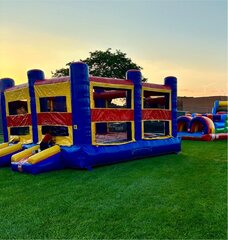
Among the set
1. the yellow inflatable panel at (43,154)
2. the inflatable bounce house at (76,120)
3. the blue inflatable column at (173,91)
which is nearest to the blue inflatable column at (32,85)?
Result: the inflatable bounce house at (76,120)

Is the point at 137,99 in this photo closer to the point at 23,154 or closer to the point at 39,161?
the point at 39,161

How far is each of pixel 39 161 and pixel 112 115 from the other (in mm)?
2342

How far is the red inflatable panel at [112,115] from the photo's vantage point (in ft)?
21.5

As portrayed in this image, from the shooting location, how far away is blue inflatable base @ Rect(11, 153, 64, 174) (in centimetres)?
575

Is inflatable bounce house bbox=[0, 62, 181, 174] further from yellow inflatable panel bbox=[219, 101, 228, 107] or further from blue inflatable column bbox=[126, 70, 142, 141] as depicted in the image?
yellow inflatable panel bbox=[219, 101, 228, 107]

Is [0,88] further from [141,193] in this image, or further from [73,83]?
[141,193]

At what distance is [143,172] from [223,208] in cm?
240

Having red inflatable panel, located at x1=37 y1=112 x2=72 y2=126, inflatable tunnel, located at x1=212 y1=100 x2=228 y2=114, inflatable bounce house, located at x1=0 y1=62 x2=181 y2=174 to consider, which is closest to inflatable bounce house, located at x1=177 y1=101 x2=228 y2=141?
inflatable tunnel, located at x1=212 y1=100 x2=228 y2=114

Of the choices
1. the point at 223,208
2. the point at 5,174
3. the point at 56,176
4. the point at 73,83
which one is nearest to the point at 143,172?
the point at 56,176

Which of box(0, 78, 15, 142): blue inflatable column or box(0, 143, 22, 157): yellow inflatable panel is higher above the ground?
box(0, 78, 15, 142): blue inflatable column

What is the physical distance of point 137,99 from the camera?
7473mm

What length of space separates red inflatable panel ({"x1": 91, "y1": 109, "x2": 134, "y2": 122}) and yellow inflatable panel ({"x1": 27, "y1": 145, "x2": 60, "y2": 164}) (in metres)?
1.24

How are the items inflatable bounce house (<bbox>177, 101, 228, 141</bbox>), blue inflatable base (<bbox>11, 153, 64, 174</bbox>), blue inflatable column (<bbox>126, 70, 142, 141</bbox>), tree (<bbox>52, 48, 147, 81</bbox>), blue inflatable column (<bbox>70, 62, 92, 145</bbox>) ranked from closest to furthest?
blue inflatable base (<bbox>11, 153, 64, 174</bbox>) < blue inflatable column (<bbox>70, 62, 92, 145</bbox>) < blue inflatable column (<bbox>126, 70, 142, 141</bbox>) < inflatable bounce house (<bbox>177, 101, 228, 141</bbox>) < tree (<bbox>52, 48, 147, 81</bbox>)

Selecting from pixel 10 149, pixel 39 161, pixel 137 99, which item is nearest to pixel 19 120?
pixel 10 149
